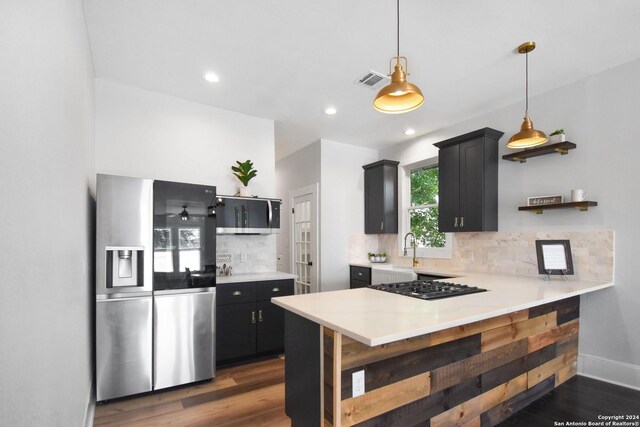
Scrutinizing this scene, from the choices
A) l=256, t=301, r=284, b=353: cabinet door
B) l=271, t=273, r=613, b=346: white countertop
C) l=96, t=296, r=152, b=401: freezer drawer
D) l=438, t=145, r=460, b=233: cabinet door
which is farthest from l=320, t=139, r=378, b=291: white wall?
l=96, t=296, r=152, b=401: freezer drawer

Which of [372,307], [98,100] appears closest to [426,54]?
[372,307]

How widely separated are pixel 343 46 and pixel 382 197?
2.81 meters

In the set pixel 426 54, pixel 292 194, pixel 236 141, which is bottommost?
pixel 292 194

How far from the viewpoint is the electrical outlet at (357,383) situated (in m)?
1.54

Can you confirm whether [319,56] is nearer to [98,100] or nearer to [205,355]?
[98,100]

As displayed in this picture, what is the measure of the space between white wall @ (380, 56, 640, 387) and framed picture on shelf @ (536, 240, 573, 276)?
22 centimetres

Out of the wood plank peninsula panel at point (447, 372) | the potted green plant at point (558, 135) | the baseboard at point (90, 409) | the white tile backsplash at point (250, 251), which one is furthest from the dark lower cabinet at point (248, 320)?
the potted green plant at point (558, 135)

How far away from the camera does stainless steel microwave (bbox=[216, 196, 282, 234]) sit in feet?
11.8

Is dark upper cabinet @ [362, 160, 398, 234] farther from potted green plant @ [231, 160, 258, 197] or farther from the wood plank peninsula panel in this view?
the wood plank peninsula panel

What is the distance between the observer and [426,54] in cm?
270

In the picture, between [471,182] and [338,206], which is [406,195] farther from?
[471,182]

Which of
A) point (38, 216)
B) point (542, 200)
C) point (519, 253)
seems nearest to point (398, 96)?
point (38, 216)

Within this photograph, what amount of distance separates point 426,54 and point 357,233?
3206 millimetres

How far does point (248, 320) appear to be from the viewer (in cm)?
345
